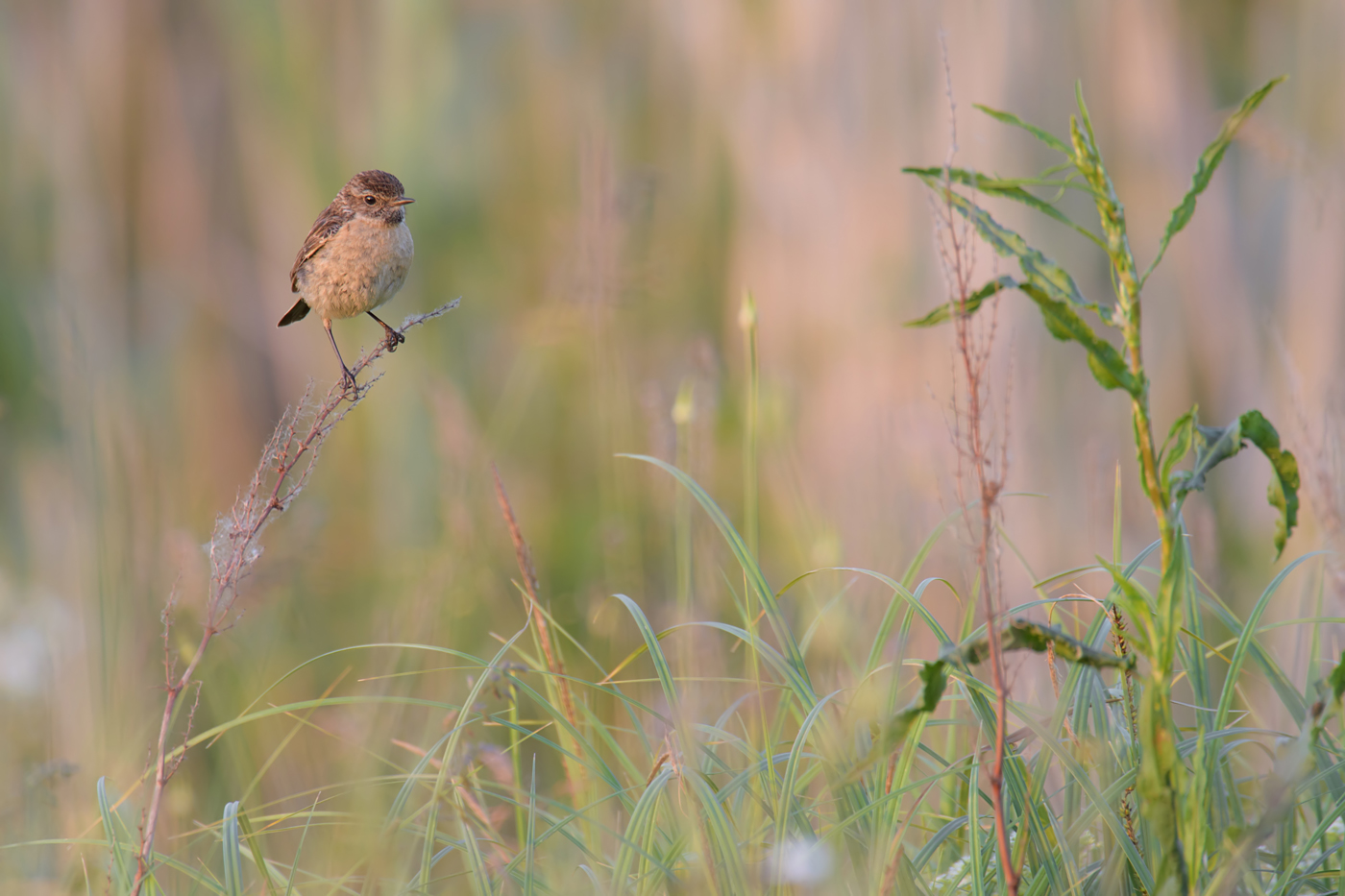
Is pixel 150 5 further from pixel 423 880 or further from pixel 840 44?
pixel 423 880

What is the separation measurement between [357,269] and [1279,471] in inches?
58.3

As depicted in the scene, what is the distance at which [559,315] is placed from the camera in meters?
3.00

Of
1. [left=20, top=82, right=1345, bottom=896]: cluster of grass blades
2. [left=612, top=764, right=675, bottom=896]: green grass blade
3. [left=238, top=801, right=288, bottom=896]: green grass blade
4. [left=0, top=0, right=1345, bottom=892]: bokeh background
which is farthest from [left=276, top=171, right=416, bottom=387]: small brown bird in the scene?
[left=612, top=764, right=675, bottom=896]: green grass blade

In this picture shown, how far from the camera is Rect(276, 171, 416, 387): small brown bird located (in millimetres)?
1864

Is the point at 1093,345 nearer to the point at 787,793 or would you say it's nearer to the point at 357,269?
the point at 787,793

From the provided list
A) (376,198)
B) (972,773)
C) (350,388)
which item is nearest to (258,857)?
(350,388)

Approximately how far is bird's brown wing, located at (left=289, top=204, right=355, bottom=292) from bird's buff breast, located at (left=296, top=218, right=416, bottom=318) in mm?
28

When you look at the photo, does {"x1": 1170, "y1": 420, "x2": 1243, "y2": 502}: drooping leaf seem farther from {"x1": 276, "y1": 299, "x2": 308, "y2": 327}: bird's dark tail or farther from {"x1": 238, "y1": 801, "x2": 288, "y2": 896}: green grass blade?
{"x1": 276, "y1": 299, "x2": 308, "y2": 327}: bird's dark tail

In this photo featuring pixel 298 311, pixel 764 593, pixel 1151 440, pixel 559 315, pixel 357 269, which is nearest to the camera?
pixel 1151 440

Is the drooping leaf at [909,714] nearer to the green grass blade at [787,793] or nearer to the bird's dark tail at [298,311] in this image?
the green grass blade at [787,793]

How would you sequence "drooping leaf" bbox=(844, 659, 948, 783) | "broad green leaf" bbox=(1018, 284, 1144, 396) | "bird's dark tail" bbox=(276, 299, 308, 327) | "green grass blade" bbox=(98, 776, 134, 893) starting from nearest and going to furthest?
1. "drooping leaf" bbox=(844, 659, 948, 783)
2. "broad green leaf" bbox=(1018, 284, 1144, 396)
3. "green grass blade" bbox=(98, 776, 134, 893)
4. "bird's dark tail" bbox=(276, 299, 308, 327)

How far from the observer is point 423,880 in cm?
109

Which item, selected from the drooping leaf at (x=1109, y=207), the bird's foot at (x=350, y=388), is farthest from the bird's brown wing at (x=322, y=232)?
the drooping leaf at (x=1109, y=207)

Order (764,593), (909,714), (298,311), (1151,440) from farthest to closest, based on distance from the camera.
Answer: (298,311) < (764,593) < (1151,440) < (909,714)
